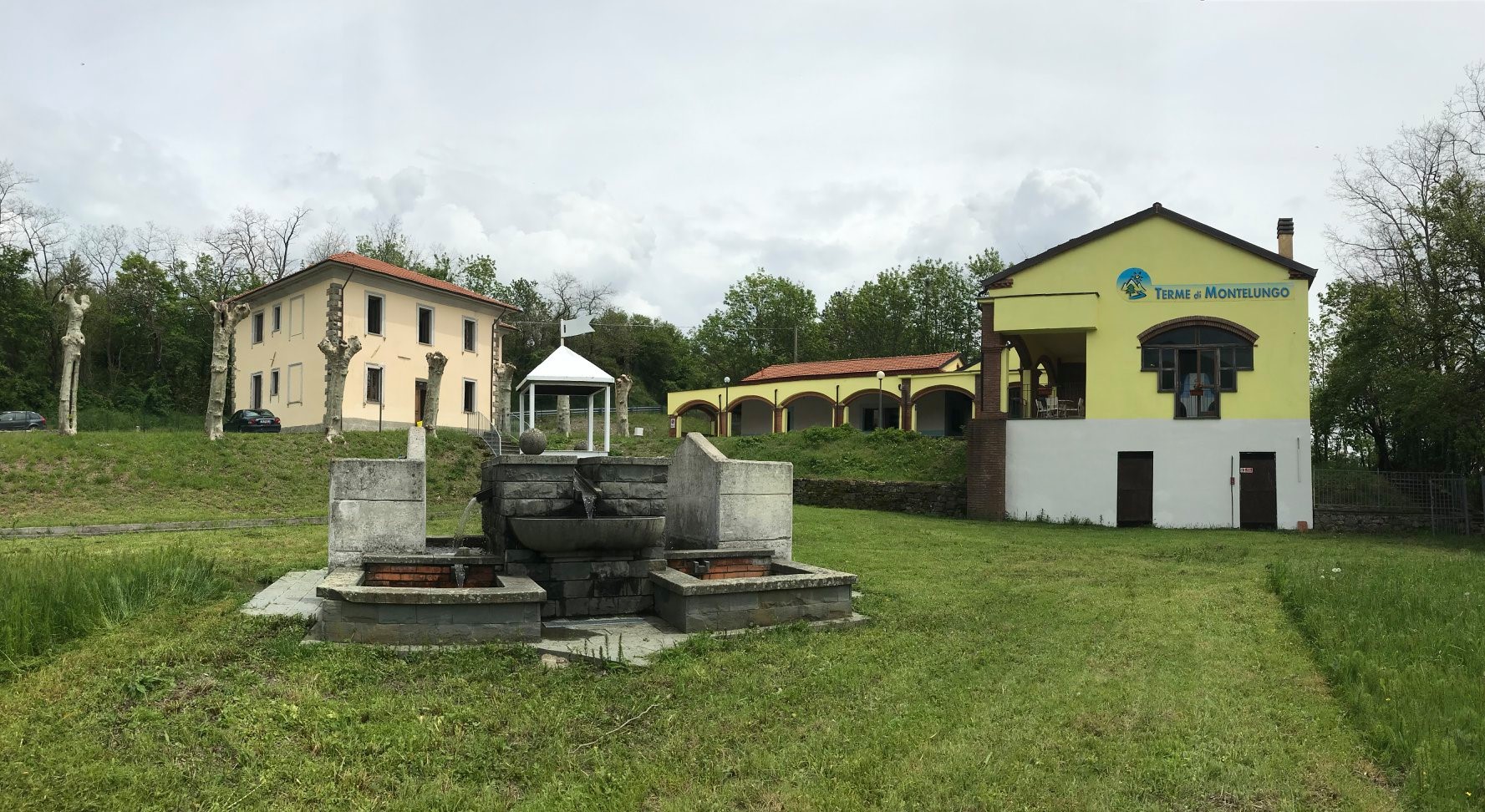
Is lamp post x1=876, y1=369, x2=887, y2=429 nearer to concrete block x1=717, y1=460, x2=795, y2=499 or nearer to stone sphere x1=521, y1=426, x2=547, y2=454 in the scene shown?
concrete block x1=717, y1=460, x2=795, y2=499

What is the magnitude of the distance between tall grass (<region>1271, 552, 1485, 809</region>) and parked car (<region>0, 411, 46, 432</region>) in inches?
1600

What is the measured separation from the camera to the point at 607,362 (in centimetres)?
6138

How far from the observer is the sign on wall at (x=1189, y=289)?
22312 mm

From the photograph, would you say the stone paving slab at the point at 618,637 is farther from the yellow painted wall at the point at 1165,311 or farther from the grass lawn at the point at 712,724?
the yellow painted wall at the point at 1165,311

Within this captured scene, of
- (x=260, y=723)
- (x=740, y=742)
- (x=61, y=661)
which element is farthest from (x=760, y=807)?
(x=61, y=661)

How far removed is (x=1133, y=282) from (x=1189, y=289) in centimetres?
128

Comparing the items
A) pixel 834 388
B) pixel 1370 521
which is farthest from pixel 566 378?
pixel 834 388

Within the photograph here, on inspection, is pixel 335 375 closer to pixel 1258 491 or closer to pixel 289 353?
pixel 289 353

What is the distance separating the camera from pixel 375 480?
825 centimetres

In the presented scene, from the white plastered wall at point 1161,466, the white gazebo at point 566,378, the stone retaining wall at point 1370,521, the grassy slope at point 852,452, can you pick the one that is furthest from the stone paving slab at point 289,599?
the stone retaining wall at point 1370,521

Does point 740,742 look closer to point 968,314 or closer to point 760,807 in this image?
point 760,807

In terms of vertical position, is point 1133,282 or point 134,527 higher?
point 1133,282

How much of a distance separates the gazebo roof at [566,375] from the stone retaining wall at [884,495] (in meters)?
12.8

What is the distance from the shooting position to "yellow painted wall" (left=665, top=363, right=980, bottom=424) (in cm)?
4006
